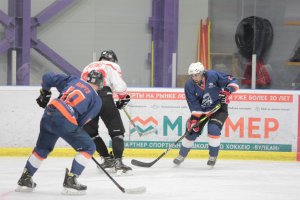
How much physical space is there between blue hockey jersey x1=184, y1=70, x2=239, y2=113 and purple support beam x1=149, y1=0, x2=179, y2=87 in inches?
51.7

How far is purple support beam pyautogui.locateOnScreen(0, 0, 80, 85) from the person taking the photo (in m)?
7.53

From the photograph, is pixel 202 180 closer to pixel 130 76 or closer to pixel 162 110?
pixel 162 110

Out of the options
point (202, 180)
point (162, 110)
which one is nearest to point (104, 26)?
point (162, 110)

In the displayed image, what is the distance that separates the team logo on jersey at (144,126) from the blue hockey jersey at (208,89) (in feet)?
3.19

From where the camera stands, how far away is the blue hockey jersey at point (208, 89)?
6316 millimetres

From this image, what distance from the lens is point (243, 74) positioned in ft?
25.2

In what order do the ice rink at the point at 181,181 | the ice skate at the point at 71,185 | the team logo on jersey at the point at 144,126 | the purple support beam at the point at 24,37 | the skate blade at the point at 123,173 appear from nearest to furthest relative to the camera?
the ice skate at the point at 71,185
the ice rink at the point at 181,181
the skate blade at the point at 123,173
the team logo on jersey at the point at 144,126
the purple support beam at the point at 24,37

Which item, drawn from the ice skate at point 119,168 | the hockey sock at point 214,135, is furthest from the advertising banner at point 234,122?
the ice skate at point 119,168

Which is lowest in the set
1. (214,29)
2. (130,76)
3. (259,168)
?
(259,168)

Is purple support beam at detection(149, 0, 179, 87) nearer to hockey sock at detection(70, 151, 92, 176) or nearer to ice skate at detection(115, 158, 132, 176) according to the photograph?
ice skate at detection(115, 158, 132, 176)

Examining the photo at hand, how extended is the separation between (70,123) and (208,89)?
2.08 metres

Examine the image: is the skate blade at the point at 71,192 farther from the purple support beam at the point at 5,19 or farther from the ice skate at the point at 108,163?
the purple support beam at the point at 5,19

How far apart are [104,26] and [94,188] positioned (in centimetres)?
302

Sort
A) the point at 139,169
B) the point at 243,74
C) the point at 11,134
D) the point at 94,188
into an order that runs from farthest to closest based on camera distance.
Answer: the point at 243,74
the point at 11,134
the point at 139,169
the point at 94,188
